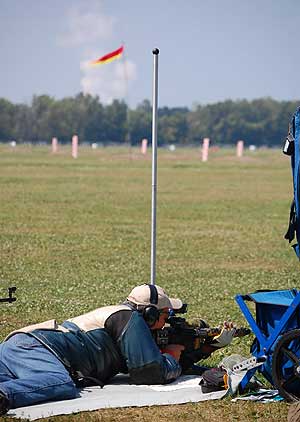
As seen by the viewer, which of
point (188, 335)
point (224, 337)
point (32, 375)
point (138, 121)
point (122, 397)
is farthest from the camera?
point (138, 121)

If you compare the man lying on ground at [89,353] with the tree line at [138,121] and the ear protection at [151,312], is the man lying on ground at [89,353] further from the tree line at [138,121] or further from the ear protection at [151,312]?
the tree line at [138,121]

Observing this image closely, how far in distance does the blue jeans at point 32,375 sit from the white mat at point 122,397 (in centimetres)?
7

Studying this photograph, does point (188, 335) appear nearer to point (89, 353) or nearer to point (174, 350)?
point (174, 350)

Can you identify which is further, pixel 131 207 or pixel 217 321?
pixel 131 207

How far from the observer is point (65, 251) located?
17281 millimetres

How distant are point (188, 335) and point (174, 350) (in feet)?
0.55

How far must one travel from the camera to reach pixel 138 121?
12825 centimetres

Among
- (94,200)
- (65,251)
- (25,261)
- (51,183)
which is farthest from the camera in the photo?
(51,183)

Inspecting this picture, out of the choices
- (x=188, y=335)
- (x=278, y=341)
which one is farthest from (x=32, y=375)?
(x=278, y=341)

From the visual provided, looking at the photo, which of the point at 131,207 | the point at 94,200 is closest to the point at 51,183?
the point at 94,200

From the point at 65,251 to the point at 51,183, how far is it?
2136 centimetres

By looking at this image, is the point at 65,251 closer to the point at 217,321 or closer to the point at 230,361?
→ the point at 217,321

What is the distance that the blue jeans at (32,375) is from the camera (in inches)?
263

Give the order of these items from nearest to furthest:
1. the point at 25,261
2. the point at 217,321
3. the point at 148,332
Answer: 1. the point at 148,332
2. the point at 217,321
3. the point at 25,261
